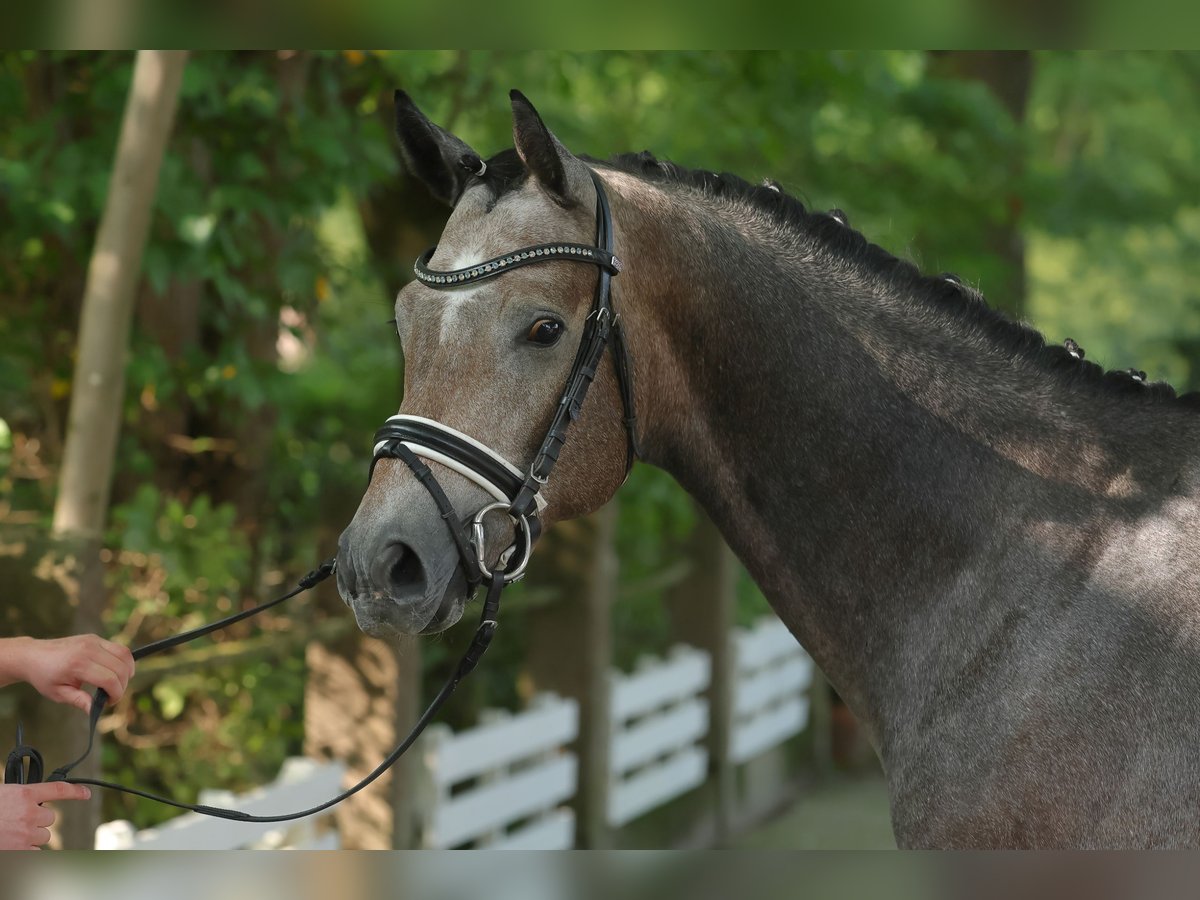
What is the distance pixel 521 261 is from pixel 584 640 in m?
4.35

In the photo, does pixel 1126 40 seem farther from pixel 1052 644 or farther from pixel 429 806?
pixel 429 806

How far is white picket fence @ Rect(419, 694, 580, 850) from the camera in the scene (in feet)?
17.2

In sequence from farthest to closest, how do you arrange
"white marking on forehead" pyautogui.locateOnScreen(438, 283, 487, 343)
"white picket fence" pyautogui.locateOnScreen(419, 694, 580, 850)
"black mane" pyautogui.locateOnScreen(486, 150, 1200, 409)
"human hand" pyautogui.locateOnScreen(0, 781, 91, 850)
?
1. "white picket fence" pyautogui.locateOnScreen(419, 694, 580, 850)
2. "black mane" pyautogui.locateOnScreen(486, 150, 1200, 409)
3. "white marking on forehead" pyautogui.locateOnScreen(438, 283, 487, 343)
4. "human hand" pyautogui.locateOnScreen(0, 781, 91, 850)

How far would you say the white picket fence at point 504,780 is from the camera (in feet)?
17.2

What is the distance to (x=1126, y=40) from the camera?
5.33 feet

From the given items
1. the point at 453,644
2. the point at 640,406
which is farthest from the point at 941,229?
the point at 640,406

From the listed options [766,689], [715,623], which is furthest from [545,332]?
[766,689]

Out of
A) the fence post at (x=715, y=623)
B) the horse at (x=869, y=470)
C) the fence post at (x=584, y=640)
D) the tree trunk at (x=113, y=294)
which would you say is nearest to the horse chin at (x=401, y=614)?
the horse at (x=869, y=470)

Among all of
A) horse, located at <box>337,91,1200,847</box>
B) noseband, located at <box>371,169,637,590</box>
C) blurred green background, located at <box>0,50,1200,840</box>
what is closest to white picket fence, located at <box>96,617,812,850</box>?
blurred green background, located at <box>0,50,1200,840</box>

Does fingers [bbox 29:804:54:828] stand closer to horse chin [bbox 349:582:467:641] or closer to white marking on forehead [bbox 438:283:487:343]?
horse chin [bbox 349:582:467:641]

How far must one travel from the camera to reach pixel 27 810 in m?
1.69

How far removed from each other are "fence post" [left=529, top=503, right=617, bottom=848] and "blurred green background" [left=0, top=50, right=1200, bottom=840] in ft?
0.78

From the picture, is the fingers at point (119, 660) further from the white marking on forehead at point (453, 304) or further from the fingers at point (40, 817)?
the white marking on forehead at point (453, 304)

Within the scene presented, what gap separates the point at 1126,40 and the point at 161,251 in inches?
128
